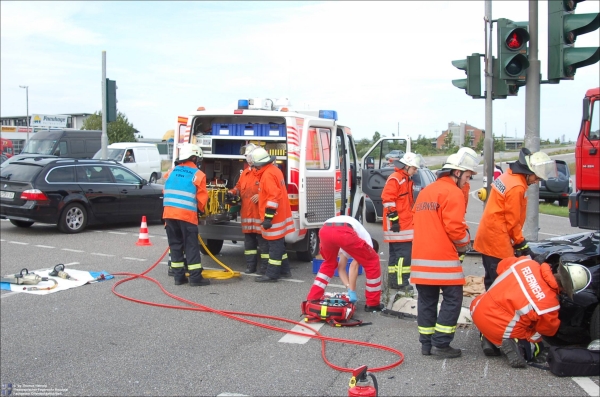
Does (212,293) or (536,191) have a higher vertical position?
(536,191)

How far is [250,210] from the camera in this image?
9281mm

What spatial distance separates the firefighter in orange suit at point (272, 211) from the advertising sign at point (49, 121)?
47.9 metres

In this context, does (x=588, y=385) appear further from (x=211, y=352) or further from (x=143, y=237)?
(x=143, y=237)

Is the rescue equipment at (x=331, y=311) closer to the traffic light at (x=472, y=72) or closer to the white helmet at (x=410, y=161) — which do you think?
the white helmet at (x=410, y=161)

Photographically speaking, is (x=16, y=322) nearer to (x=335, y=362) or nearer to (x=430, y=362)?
(x=335, y=362)

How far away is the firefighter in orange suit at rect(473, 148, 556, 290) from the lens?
602 centimetres

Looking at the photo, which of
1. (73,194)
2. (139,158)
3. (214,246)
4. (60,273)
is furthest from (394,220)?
(139,158)

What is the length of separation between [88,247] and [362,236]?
6.57m

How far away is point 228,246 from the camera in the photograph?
39.1ft

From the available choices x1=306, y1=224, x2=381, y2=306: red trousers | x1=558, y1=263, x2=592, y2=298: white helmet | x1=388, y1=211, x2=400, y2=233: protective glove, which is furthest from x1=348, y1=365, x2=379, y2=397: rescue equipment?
x1=388, y1=211, x2=400, y2=233: protective glove

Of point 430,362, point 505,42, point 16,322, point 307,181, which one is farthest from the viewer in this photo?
point 307,181

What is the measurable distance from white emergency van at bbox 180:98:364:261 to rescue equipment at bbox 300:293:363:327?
235 centimetres

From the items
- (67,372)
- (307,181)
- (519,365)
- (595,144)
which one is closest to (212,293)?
(307,181)

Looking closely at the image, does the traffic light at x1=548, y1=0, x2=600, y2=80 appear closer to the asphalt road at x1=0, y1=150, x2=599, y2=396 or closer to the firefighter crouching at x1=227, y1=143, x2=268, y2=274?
the asphalt road at x1=0, y1=150, x2=599, y2=396
